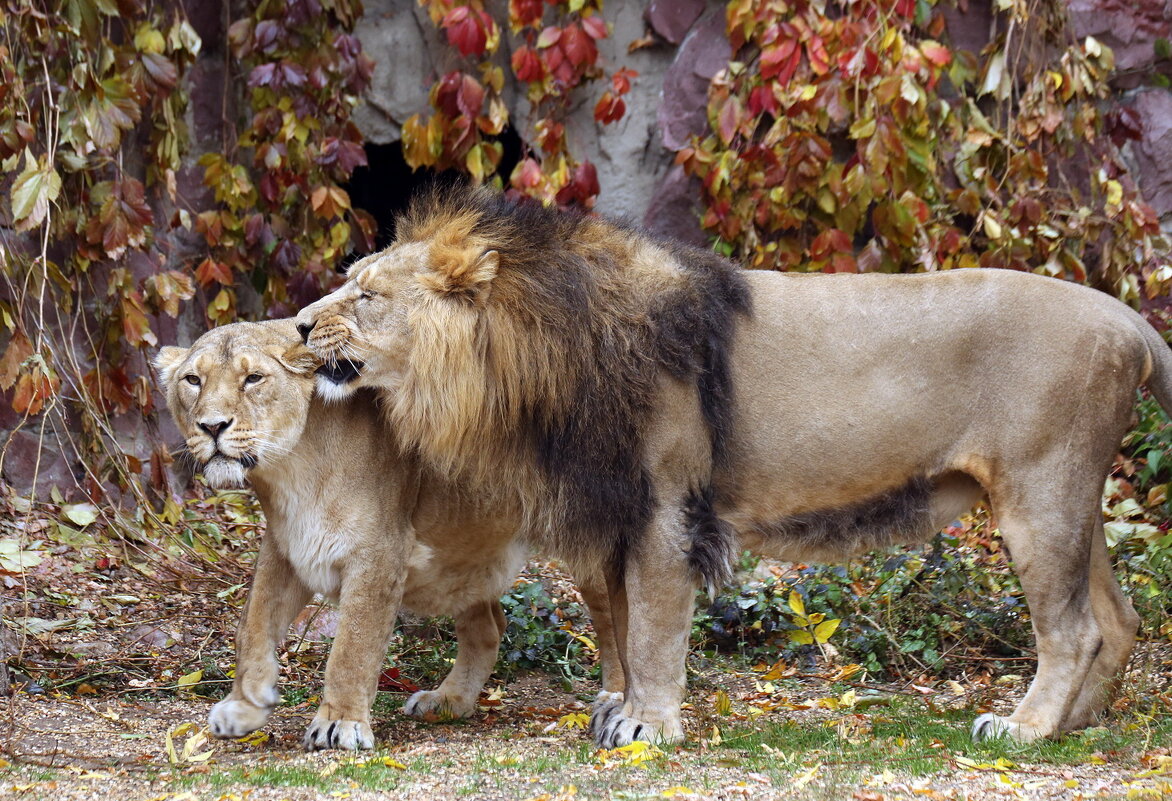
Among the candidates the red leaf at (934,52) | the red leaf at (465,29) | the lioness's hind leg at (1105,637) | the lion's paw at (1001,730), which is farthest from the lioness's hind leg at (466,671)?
the red leaf at (934,52)

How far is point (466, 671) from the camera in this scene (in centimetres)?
454

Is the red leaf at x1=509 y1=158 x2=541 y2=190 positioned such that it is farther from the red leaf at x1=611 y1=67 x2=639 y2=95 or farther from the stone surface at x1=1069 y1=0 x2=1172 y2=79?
the stone surface at x1=1069 y1=0 x2=1172 y2=79

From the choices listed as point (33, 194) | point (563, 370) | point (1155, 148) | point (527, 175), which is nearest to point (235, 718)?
point (563, 370)

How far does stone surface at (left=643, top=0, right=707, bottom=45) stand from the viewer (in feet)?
21.8

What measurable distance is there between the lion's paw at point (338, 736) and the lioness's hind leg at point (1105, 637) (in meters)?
2.07

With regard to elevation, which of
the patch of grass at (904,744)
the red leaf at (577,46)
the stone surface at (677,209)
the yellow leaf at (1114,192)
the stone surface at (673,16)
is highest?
the stone surface at (673,16)

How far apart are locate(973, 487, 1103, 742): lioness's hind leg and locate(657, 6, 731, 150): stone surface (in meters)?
3.25

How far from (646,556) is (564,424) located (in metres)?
0.44

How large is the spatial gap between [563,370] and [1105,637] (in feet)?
6.19

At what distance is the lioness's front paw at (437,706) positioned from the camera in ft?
14.6

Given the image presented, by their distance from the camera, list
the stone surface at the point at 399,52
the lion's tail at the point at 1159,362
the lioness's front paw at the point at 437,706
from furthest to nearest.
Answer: the stone surface at the point at 399,52
the lioness's front paw at the point at 437,706
the lion's tail at the point at 1159,362

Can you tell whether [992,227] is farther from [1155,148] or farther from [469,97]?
[469,97]

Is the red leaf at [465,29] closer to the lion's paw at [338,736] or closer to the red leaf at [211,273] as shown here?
the red leaf at [211,273]

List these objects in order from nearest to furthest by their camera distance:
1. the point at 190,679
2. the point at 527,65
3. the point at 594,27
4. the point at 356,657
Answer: the point at 356,657 → the point at 190,679 → the point at 594,27 → the point at 527,65
